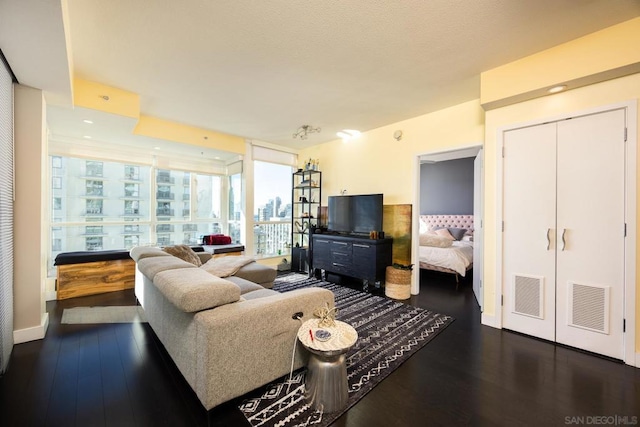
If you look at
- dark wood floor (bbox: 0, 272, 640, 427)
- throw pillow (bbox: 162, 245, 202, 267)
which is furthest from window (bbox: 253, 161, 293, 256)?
dark wood floor (bbox: 0, 272, 640, 427)

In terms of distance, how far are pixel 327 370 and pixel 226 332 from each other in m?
0.64

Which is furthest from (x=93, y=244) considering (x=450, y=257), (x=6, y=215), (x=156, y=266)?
(x=450, y=257)

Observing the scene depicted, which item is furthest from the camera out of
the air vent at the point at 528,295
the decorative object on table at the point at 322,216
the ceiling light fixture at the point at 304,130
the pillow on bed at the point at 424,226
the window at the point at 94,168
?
the pillow on bed at the point at 424,226

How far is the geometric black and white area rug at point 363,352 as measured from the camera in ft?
4.82

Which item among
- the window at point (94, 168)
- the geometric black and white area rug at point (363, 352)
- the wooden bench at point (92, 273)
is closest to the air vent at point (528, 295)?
the geometric black and white area rug at point (363, 352)

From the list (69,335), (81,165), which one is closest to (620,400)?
(69,335)

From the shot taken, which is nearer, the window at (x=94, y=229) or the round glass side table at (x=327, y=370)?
the round glass side table at (x=327, y=370)

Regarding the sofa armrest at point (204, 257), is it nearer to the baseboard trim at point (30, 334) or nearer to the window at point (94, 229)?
the baseboard trim at point (30, 334)

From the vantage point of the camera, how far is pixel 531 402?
1.60 metres

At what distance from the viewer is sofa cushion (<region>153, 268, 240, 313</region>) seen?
140cm

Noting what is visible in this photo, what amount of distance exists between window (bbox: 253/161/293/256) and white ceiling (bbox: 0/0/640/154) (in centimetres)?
213

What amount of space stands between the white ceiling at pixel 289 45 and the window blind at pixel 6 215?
25 centimetres

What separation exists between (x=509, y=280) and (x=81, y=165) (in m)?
6.18

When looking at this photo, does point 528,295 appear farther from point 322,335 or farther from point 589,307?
point 322,335
